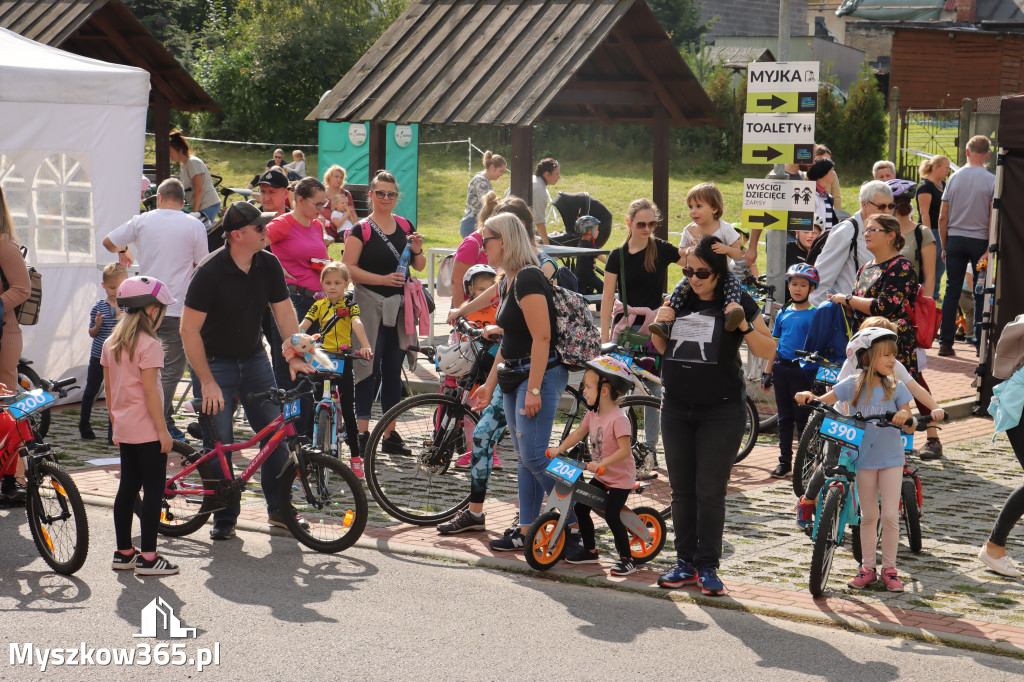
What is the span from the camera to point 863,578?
6.73 meters

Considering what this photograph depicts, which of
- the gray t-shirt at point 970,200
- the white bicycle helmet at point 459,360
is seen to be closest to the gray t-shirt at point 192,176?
the white bicycle helmet at point 459,360

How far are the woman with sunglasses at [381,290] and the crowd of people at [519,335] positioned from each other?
15 millimetres

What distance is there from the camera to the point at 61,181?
11492 millimetres

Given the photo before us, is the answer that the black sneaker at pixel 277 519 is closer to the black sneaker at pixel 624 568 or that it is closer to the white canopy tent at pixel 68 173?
the black sneaker at pixel 624 568

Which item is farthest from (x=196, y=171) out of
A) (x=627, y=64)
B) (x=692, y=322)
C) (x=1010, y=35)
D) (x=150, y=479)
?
(x=1010, y=35)

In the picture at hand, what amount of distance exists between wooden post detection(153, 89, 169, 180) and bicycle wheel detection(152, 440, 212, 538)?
30.4 ft

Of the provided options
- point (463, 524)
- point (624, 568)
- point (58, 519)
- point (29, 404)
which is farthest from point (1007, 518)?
point (29, 404)

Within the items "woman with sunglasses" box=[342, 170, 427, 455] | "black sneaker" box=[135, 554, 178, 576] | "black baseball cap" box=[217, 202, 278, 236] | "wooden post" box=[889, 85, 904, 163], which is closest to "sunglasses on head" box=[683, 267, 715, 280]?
"black baseball cap" box=[217, 202, 278, 236]

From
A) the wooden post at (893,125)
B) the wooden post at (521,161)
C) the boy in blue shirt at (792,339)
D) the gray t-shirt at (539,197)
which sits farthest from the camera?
the wooden post at (893,125)

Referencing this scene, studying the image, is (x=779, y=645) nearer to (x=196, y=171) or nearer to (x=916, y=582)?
(x=916, y=582)

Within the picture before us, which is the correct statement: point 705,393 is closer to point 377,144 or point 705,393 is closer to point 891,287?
point 891,287

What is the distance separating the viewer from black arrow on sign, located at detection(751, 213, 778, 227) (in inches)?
429

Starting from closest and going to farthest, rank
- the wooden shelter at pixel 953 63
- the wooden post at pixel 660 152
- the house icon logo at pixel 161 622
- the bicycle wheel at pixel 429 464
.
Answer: the house icon logo at pixel 161 622 < the bicycle wheel at pixel 429 464 < the wooden post at pixel 660 152 < the wooden shelter at pixel 953 63

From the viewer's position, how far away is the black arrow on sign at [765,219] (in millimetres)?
10891
